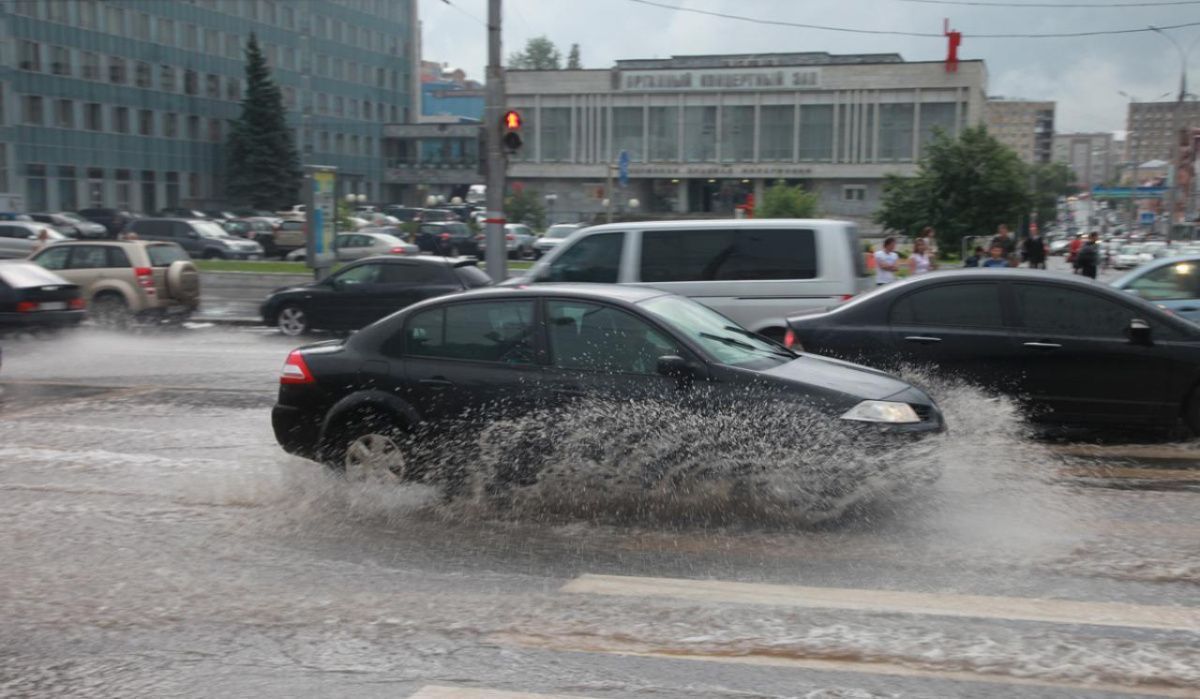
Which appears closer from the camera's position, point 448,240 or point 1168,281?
point 1168,281

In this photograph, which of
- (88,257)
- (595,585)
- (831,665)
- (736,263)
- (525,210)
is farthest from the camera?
(525,210)

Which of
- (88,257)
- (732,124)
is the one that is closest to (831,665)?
(88,257)

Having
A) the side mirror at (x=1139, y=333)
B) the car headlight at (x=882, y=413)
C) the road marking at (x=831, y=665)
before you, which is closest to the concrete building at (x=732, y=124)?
the side mirror at (x=1139, y=333)

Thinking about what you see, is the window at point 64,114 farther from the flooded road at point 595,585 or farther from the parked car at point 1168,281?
the parked car at point 1168,281

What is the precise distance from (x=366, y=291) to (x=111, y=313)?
4891 millimetres

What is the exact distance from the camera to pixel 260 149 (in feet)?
249

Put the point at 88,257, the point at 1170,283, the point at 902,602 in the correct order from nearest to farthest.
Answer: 1. the point at 902,602
2. the point at 1170,283
3. the point at 88,257

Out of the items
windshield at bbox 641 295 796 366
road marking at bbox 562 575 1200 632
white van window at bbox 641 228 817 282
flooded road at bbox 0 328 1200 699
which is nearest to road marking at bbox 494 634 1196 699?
flooded road at bbox 0 328 1200 699

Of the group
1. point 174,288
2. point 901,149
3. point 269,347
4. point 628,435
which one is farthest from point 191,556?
point 901,149

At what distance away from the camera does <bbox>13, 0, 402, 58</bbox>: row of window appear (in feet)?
216

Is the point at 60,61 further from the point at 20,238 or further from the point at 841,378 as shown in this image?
the point at 841,378

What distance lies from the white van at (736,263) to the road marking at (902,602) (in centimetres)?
659

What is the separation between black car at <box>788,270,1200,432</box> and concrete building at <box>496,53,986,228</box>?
66225 mm

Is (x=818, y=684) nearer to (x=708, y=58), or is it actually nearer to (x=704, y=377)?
(x=704, y=377)
